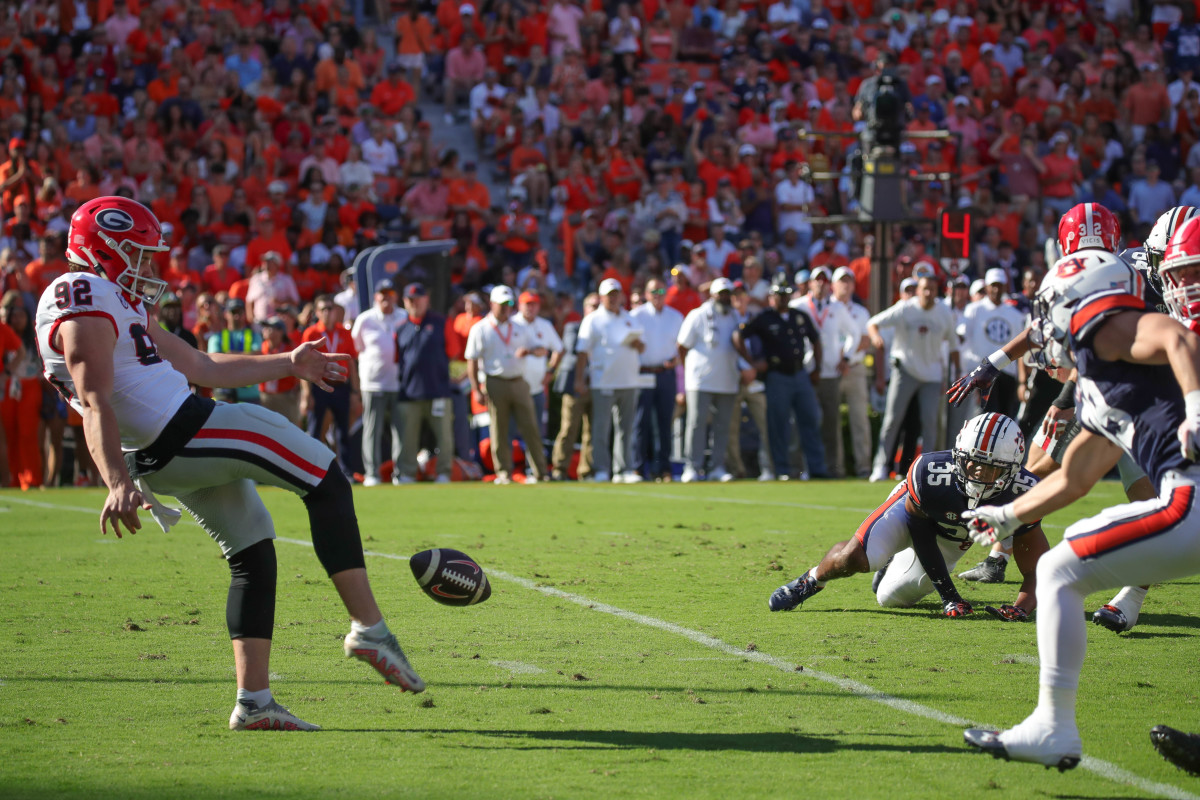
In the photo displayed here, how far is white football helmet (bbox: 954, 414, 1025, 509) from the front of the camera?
632 centimetres

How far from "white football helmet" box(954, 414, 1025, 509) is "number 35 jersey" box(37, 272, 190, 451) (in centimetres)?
349

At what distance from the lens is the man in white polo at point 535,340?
15.4 meters

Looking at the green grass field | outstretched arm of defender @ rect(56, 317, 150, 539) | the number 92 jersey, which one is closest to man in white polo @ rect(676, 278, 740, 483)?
the green grass field

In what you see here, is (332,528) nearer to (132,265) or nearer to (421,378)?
(132,265)

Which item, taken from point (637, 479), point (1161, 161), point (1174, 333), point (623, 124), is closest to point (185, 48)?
point (623, 124)

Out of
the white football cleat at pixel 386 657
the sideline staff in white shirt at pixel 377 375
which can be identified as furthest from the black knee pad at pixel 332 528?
the sideline staff in white shirt at pixel 377 375

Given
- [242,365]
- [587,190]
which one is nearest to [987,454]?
[242,365]

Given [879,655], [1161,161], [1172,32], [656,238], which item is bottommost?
[879,655]

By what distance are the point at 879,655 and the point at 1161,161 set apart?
19.3 metres

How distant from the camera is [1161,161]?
2275 cm

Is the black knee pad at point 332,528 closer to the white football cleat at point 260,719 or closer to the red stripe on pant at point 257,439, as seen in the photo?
the red stripe on pant at point 257,439

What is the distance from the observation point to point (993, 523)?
4387 millimetres

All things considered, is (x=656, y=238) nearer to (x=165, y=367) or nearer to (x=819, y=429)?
(x=819, y=429)

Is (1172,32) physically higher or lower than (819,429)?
higher
